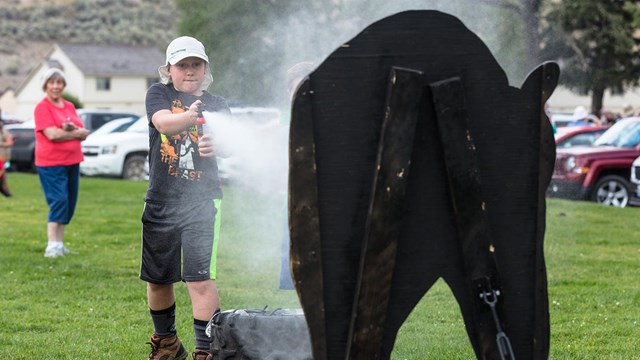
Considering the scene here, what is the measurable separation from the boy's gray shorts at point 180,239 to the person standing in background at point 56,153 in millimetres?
5271

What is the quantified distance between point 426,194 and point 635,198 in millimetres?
16435

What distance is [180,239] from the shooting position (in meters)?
6.04

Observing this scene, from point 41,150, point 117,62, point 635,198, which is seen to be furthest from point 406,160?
point 117,62

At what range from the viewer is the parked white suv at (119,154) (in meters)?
26.3

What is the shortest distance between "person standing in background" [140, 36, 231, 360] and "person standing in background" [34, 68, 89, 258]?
526cm

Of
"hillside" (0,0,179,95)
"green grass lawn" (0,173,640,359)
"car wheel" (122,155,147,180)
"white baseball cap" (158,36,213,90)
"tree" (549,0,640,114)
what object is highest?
"hillside" (0,0,179,95)

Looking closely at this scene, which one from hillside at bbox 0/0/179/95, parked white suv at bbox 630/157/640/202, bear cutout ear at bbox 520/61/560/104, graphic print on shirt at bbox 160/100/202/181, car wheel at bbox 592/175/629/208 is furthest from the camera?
hillside at bbox 0/0/179/95

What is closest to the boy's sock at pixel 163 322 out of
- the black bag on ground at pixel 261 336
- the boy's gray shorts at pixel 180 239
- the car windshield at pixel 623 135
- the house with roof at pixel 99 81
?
the boy's gray shorts at pixel 180 239

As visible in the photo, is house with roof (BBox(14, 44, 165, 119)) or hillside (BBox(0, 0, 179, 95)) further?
hillside (BBox(0, 0, 179, 95))

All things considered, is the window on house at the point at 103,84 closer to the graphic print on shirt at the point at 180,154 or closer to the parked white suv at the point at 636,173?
the parked white suv at the point at 636,173

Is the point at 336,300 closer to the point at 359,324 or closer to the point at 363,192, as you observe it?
the point at 359,324

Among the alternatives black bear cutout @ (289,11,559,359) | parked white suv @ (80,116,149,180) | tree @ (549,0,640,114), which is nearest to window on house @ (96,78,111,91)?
tree @ (549,0,640,114)

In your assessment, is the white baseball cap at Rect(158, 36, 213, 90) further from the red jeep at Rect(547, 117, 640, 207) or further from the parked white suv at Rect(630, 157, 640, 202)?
the red jeep at Rect(547, 117, 640, 207)

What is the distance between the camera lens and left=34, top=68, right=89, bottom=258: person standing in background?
36.4 ft
